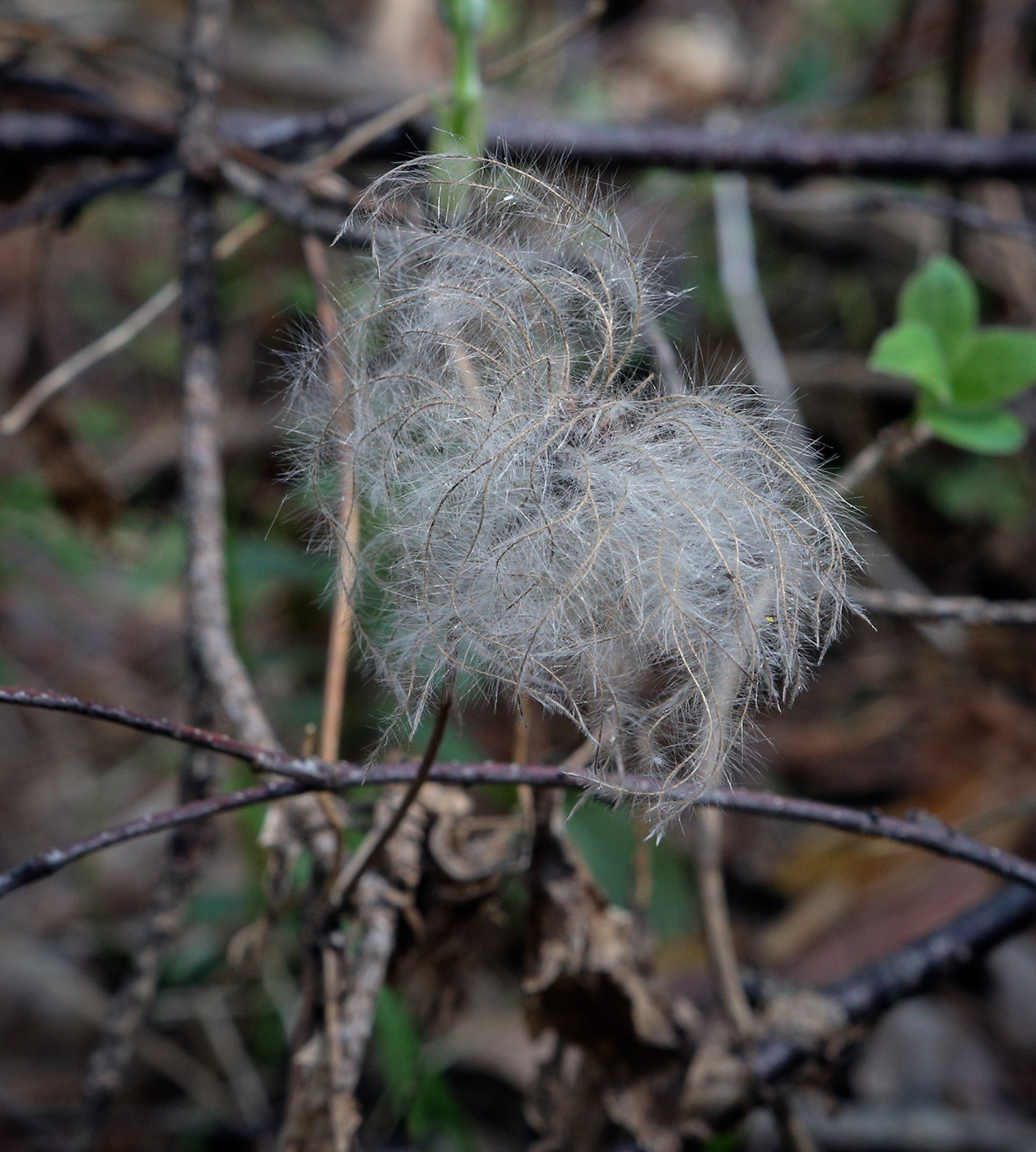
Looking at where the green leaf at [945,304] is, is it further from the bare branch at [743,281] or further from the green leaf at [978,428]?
the bare branch at [743,281]

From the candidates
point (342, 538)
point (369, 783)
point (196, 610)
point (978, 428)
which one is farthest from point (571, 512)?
point (978, 428)

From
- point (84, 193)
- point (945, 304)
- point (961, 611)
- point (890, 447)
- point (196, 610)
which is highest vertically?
point (84, 193)

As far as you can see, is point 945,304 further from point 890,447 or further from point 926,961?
point 926,961

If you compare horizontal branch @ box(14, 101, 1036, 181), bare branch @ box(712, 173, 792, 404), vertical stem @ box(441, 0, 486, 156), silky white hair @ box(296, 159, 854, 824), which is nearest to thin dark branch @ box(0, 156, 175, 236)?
horizontal branch @ box(14, 101, 1036, 181)

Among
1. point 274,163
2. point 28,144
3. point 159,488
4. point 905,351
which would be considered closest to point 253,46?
point 159,488

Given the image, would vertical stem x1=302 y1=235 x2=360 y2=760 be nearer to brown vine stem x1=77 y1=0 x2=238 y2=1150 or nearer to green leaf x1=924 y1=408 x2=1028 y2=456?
brown vine stem x1=77 y1=0 x2=238 y2=1150

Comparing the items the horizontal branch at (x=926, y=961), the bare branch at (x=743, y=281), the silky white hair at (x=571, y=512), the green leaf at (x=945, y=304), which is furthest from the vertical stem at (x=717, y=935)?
the bare branch at (x=743, y=281)

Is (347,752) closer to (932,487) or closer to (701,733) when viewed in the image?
(701,733)
